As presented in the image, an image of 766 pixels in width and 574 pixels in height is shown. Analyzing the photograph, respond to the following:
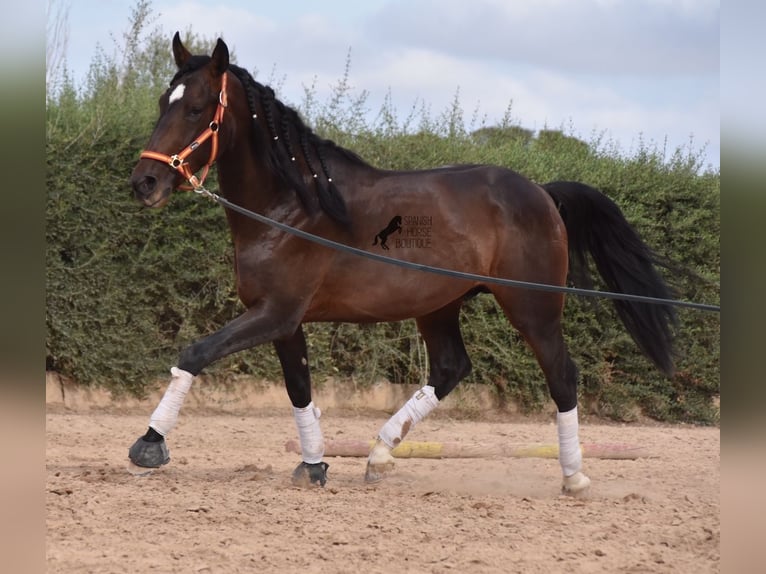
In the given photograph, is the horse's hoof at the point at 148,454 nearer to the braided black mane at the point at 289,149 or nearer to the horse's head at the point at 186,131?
the horse's head at the point at 186,131

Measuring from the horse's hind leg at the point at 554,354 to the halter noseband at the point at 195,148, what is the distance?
6.17 ft

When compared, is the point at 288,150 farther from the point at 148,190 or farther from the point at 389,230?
the point at 148,190

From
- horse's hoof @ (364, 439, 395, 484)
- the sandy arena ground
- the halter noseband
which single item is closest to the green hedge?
the sandy arena ground

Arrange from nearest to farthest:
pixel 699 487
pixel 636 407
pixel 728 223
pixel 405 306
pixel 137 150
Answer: pixel 728 223 → pixel 405 306 → pixel 699 487 → pixel 137 150 → pixel 636 407

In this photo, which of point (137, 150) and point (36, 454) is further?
point (137, 150)

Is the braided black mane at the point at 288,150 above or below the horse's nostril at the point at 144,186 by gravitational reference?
above

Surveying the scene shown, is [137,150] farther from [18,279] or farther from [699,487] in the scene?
[18,279]

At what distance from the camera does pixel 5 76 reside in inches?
57.1

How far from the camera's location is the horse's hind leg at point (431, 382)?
541 centimetres

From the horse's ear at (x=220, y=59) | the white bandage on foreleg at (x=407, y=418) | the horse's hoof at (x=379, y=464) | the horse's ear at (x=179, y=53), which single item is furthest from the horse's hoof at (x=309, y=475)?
the horse's ear at (x=179, y=53)

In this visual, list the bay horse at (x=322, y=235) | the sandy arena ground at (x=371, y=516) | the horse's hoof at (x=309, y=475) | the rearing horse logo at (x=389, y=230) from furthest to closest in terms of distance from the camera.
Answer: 1. the horse's hoof at (x=309, y=475)
2. the rearing horse logo at (x=389, y=230)
3. the bay horse at (x=322, y=235)
4. the sandy arena ground at (x=371, y=516)

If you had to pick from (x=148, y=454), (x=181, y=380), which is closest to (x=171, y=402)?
(x=181, y=380)

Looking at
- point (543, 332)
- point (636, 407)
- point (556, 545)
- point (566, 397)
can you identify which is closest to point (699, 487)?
point (566, 397)

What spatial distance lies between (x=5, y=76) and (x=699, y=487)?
17.0 feet
